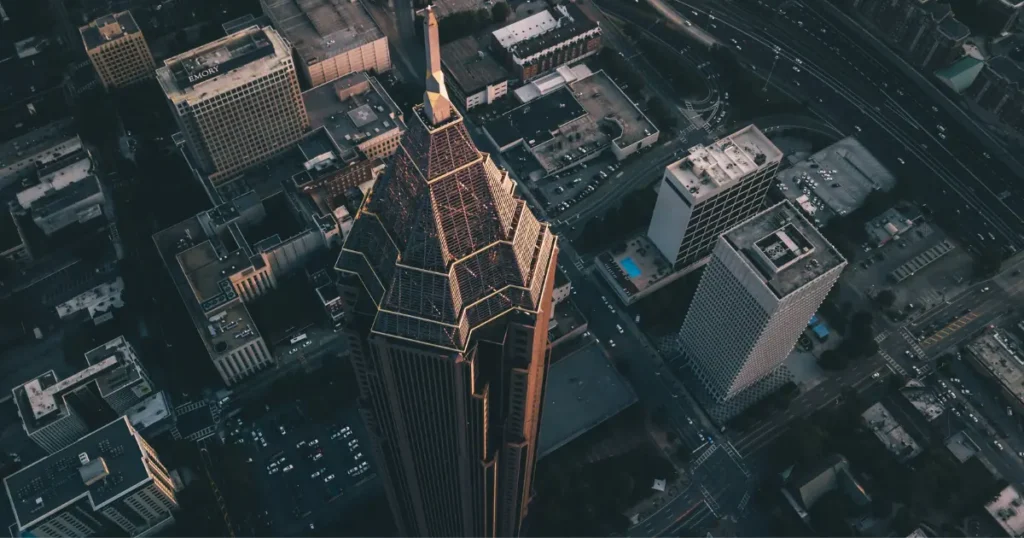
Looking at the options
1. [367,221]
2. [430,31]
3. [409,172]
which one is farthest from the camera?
[367,221]

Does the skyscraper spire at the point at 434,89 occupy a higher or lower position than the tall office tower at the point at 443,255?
higher

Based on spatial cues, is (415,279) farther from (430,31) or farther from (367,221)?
(430,31)

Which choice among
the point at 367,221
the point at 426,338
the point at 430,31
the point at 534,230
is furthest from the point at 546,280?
the point at 430,31

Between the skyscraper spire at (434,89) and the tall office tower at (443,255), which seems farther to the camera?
the tall office tower at (443,255)

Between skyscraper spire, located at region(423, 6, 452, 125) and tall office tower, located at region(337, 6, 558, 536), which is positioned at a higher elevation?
skyscraper spire, located at region(423, 6, 452, 125)

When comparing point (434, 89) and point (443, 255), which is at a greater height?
point (434, 89)

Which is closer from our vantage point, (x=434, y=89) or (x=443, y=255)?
(x=434, y=89)

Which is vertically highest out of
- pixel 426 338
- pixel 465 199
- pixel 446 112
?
pixel 446 112

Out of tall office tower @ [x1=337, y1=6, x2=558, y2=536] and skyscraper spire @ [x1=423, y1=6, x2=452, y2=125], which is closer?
skyscraper spire @ [x1=423, y1=6, x2=452, y2=125]
